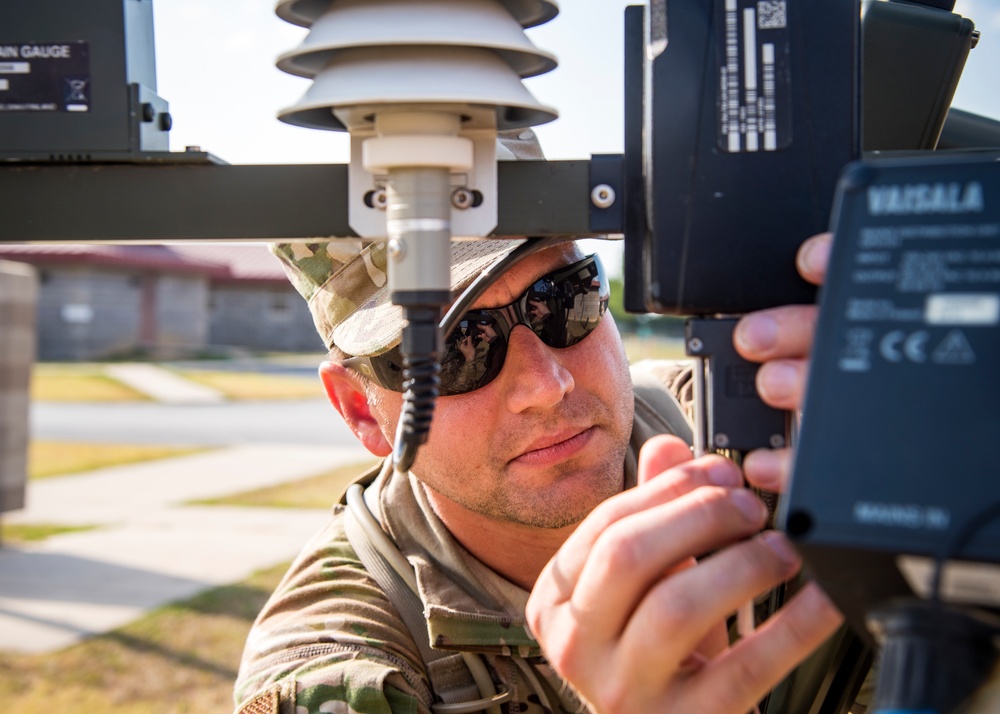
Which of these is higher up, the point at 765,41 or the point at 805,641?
the point at 765,41

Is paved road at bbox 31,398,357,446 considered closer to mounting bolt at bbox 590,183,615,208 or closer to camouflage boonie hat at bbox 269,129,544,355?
camouflage boonie hat at bbox 269,129,544,355

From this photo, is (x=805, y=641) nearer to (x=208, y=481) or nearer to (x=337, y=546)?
(x=337, y=546)

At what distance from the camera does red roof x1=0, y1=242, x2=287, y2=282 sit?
73.9 ft

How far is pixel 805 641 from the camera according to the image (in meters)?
0.91

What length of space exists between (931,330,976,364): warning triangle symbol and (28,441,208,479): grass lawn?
9486 millimetres

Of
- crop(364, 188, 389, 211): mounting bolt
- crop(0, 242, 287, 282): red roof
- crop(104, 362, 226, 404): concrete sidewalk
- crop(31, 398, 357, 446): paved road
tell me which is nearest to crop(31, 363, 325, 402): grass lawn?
crop(104, 362, 226, 404): concrete sidewalk

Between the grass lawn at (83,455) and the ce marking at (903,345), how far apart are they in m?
9.46

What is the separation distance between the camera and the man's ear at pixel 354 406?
7.75 ft

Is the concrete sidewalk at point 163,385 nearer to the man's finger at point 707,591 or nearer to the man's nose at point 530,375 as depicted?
the man's nose at point 530,375

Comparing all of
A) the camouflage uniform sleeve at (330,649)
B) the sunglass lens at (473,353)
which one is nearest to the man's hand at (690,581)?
the camouflage uniform sleeve at (330,649)

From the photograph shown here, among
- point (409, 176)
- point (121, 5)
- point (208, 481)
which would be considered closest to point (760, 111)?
point (409, 176)

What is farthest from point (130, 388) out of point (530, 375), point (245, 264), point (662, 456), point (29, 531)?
point (662, 456)

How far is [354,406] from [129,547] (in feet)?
15.4

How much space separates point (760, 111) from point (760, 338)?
0.24 m
